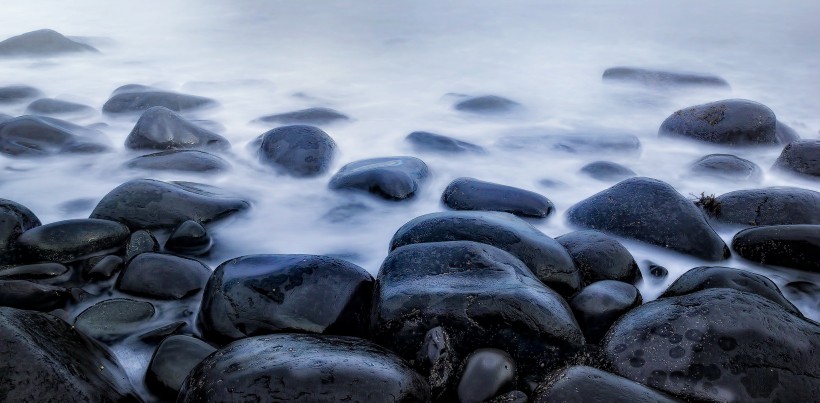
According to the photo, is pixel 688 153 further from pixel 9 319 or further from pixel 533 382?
pixel 9 319

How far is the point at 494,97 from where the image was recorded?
20.2ft

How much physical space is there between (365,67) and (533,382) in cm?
566

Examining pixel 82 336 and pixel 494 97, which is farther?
pixel 494 97

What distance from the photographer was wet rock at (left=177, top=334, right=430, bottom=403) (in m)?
1.85

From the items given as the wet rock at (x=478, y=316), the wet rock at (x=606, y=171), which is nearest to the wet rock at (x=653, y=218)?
the wet rock at (x=606, y=171)

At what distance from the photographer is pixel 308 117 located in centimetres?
549

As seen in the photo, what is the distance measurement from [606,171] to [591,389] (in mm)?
2774

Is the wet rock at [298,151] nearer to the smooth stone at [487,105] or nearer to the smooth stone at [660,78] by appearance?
the smooth stone at [487,105]

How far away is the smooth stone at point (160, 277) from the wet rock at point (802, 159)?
11.9 feet

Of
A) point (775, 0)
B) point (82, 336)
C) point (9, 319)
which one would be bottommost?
point (775, 0)

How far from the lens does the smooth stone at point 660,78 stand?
6.83 metres

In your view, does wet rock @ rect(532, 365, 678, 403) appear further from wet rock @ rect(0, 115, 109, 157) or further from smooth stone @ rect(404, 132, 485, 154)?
wet rock @ rect(0, 115, 109, 157)

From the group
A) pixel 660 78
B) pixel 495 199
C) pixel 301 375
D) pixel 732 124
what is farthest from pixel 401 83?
pixel 301 375

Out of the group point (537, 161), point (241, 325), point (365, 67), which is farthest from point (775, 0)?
point (241, 325)
